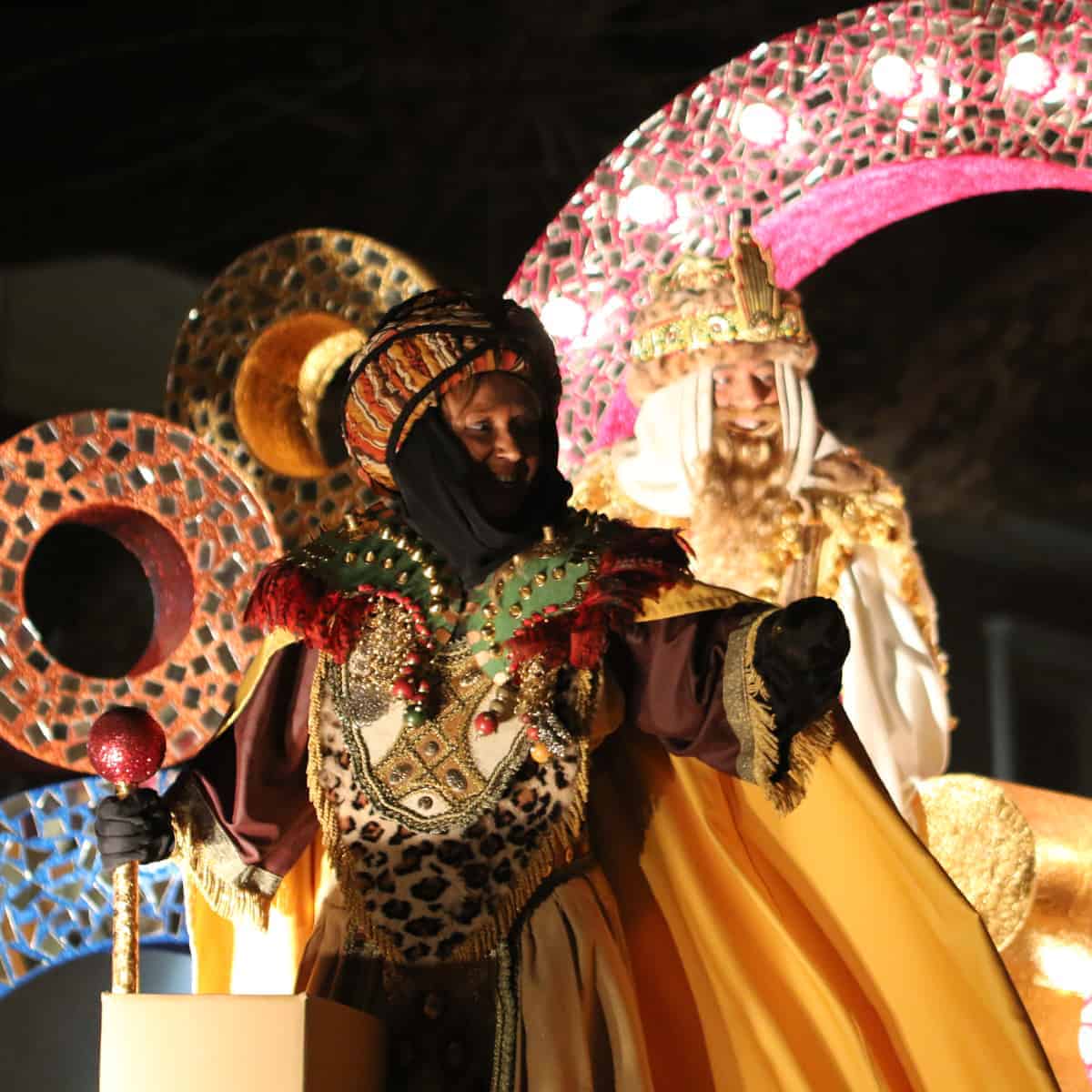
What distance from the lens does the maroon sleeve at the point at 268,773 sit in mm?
2441

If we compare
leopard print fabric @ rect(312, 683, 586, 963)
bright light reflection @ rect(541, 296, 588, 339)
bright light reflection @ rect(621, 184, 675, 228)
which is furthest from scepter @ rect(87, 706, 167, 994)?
bright light reflection @ rect(621, 184, 675, 228)

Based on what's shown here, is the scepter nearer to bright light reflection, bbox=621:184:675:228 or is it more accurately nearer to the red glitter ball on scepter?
the red glitter ball on scepter

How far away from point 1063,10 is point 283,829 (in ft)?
6.13

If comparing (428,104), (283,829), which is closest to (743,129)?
(428,104)

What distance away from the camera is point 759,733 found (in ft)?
7.33

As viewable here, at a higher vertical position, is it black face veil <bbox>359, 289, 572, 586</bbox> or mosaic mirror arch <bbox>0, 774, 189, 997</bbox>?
black face veil <bbox>359, 289, 572, 586</bbox>

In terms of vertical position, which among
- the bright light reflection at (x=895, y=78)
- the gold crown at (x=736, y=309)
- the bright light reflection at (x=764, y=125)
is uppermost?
the bright light reflection at (x=895, y=78)

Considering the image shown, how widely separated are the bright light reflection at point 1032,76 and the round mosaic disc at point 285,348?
100 centimetres

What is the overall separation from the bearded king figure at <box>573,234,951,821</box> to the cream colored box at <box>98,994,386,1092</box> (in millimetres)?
1437

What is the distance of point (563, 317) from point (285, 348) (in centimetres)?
47

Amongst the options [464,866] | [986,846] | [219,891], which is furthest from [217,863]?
[986,846]

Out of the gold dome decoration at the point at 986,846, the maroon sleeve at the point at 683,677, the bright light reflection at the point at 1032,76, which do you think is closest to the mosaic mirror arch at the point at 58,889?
the maroon sleeve at the point at 683,677

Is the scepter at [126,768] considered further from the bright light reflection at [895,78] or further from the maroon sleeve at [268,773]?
the bright light reflection at [895,78]

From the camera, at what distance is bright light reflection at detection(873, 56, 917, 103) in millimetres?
3430
